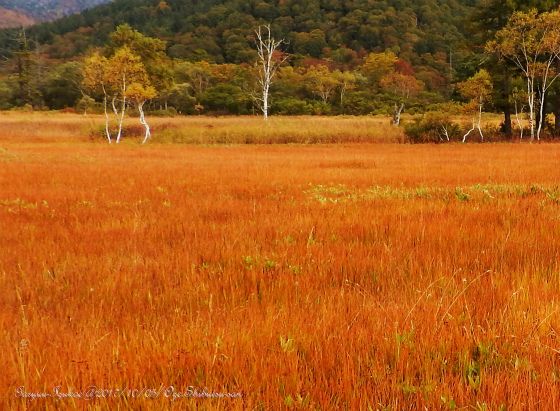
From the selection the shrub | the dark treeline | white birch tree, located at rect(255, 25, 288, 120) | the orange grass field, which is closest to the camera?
the orange grass field

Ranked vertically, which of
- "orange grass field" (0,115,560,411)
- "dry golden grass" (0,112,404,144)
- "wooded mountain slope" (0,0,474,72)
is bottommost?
"orange grass field" (0,115,560,411)

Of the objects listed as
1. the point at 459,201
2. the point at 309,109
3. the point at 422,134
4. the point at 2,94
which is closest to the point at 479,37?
the point at 422,134

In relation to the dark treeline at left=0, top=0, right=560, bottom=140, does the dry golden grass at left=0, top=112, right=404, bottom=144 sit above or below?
below

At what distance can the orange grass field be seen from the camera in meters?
1.98

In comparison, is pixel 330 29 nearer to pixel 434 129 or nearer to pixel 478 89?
pixel 434 129

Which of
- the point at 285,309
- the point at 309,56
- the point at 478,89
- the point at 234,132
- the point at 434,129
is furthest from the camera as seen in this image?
the point at 309,56

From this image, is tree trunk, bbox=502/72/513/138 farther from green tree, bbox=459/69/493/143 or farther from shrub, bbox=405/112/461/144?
shrub, bbox=405/112/461/144

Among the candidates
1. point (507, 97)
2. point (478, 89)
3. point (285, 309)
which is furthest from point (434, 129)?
point (285, 309)

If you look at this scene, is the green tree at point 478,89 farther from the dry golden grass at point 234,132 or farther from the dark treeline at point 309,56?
the dry golden grass at point 234,132

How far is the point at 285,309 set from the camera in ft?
9.55

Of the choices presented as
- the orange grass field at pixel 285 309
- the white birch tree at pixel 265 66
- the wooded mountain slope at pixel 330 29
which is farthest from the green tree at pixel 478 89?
the wooded mountain slope at pixel 330 29

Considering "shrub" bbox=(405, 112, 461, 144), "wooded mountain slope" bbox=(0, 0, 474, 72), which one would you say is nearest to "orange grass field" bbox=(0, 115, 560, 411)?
"shrub" bbox=(405, 112, 461, 144)

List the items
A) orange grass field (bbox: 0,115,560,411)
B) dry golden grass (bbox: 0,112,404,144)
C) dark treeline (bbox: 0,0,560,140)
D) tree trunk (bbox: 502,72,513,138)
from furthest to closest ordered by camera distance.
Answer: dark treeline (bbox: 0,0,560,140) < dry golden grass (bbox: 0,112,404,144) < tree trunk (bbox: 502,72,513,138) < orange grass field (bbox: 0,115,560,411)

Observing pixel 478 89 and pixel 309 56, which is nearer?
pixel 478 89
